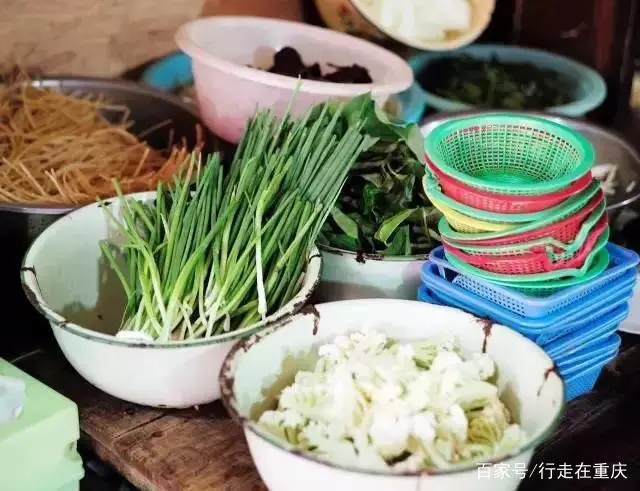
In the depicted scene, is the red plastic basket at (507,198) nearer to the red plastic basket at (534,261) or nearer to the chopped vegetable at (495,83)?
the red plastic basket at (534,261)

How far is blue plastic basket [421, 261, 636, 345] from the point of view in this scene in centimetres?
113

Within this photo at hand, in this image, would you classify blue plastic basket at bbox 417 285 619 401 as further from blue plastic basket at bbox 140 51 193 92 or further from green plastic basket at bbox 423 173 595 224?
blue plastic basket at bbox 140 51 193 92

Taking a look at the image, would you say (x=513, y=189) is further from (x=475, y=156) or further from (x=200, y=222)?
(x=200, y=222)

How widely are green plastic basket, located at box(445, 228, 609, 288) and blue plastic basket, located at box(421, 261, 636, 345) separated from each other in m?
0.04

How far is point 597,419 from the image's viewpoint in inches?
48.3

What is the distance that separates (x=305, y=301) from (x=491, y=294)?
246 mm

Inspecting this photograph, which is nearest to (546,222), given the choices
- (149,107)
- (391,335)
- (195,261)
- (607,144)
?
(391,335)

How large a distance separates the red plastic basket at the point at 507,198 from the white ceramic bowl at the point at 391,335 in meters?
0.15

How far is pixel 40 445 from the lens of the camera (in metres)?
1.08

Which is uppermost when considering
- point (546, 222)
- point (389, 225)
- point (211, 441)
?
point (546, 222)

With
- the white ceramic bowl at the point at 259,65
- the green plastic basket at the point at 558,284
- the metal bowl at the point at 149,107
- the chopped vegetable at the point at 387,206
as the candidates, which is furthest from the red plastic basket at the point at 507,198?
the metal bowl at the point at 149,107

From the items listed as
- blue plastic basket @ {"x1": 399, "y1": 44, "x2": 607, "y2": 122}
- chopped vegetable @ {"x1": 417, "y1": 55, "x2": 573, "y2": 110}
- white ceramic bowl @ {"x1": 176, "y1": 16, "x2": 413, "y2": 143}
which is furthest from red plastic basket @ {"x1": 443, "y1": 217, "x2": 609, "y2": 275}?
chopped vegetable @ {"x1": 417, "y1": 55, "x2": 573, "y2": 110}

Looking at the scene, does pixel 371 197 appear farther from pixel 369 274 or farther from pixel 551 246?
pixel 551 246

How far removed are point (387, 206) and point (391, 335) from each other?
279mm
